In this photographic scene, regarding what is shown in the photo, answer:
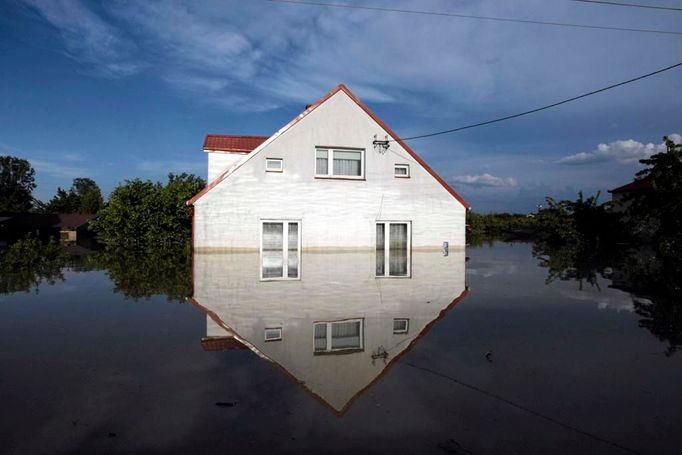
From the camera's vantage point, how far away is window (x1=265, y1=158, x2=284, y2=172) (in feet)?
54.4

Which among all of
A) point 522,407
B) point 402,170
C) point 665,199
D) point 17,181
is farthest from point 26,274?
point 17,181

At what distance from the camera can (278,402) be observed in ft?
11.5

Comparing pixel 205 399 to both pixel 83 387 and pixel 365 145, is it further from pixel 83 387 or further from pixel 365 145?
pixel 365 145

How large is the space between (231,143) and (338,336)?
16762 millimetres

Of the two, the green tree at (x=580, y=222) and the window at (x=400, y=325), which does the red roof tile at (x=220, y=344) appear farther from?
the green tree at (x=580, y=222)

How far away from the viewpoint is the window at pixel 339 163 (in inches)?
673

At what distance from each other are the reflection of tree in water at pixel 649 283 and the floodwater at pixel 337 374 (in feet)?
0.31

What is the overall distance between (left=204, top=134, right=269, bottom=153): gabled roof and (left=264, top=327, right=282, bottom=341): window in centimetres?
1562

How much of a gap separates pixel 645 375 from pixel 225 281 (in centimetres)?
824

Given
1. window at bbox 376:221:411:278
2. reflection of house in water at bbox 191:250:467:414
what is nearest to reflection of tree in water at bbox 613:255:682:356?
reflection of house in water at bbox 191:250:467:414

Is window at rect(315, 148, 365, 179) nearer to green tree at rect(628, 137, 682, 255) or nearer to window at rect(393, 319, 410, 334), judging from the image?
window at rect(393, 319, 410, 334)

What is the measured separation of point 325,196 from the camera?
1691 centimetres

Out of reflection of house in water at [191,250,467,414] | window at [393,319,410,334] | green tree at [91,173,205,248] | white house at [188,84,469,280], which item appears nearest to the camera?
reflection of house in water at [191,250,467,414]

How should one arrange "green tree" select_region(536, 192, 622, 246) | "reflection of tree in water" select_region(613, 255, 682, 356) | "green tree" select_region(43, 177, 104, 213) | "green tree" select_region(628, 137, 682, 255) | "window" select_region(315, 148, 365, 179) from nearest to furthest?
"reflection of tree in water" select_region(613, 255, 682, 356)
"window" select_region(315, 148, 365, 179)
"green tree" select_region(628, 137, 682, 255)
"green tree" select_region(536, 192, 622, 246)
"green tree" select_region(43, 177, 104, 213)
